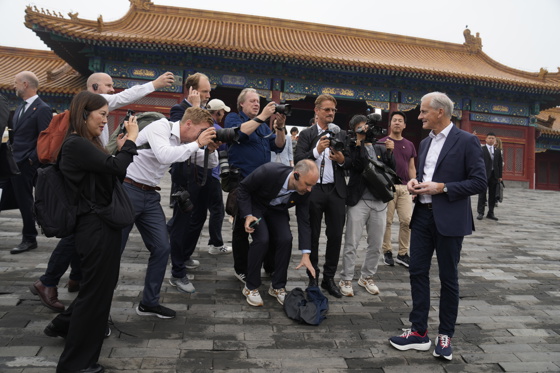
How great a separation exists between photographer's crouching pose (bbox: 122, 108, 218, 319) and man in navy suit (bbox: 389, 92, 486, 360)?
1696 mm

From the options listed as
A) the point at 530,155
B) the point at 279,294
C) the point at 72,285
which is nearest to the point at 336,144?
the point at 279,294

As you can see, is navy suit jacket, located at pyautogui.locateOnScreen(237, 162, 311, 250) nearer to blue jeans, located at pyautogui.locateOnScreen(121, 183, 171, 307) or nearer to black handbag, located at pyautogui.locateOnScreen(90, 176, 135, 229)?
blue jeans, located at pyautogui.locateOnScreen(121, 183, 171, 307)

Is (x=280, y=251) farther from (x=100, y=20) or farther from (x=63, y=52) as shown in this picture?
(x=63, y=52)

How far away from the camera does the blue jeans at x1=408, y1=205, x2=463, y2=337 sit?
2900 mm

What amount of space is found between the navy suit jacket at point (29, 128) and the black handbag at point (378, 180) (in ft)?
11.8

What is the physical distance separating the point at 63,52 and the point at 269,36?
7.57m

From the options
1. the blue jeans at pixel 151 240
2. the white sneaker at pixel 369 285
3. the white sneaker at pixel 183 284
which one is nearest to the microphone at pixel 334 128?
the white sneaker at pixel 369 285

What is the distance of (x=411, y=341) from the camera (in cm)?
294

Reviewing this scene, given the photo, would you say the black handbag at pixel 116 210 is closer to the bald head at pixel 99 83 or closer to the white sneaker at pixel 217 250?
the bald head at pixel 99 83

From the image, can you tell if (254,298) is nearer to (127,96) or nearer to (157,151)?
(157,151)

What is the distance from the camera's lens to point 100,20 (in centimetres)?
1265

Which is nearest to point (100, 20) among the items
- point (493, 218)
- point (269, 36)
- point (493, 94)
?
point (269, 36)

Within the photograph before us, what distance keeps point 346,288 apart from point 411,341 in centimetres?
106

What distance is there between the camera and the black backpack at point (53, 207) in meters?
2.32
